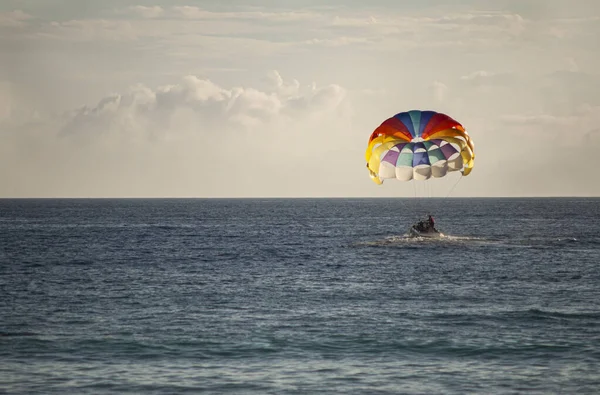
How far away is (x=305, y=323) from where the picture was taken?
1617 inches

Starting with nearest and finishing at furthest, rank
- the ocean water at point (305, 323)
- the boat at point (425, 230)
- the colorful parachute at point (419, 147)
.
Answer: the ocean water at point (305, 323) < the colorful parachute at point (419, 147) < the boat at point (425, 230)

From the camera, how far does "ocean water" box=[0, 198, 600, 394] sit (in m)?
30.9

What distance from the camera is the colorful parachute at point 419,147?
70.6 metres

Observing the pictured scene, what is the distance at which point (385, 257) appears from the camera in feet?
236

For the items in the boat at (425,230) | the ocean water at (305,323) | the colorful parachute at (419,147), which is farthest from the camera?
the boat at (425,230)

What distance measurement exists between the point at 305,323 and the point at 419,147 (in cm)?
3371

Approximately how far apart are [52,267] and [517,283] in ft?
122

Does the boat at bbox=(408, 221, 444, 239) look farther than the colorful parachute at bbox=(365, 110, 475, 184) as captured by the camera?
Yes

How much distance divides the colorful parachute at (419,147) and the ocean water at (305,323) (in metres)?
7.55

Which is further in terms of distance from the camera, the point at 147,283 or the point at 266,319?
the point at 147,283

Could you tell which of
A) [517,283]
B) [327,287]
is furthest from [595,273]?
[327,287]

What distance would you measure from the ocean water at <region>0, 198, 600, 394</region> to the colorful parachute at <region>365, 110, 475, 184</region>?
7.55 meters

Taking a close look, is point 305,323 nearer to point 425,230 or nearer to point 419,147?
point 419,147

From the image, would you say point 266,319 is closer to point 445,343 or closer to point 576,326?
point 445,343
